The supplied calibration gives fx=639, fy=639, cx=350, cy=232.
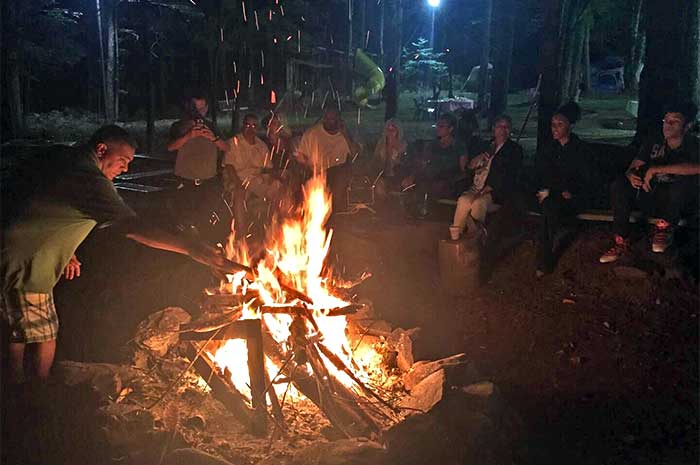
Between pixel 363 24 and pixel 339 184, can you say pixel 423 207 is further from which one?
pixel 363 24

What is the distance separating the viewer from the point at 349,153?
8875 millimetres

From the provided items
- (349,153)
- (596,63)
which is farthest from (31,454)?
(596,63)

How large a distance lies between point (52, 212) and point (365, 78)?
26424mm

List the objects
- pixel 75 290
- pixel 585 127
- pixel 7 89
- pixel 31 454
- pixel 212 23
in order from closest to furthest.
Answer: pixel 31 454 < pixel 75 290 < pixel 7 89 < pixel 585 127 < pixel 212 23

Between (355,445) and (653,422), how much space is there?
2297 millimetres

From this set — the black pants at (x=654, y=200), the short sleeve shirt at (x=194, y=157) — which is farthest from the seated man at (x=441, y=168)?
the short sleeve shirt at (x=194, y=157)

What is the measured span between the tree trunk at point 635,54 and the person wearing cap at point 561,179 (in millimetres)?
24705

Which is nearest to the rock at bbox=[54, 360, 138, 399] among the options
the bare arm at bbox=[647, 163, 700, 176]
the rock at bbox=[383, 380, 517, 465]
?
the rock at bbox=[383, 380, 517, 465]

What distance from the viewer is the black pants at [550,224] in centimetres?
659

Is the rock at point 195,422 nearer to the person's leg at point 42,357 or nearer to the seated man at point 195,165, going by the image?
the person's leg at point 42,357

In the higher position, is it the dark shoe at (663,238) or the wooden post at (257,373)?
the dark shoe at (663,238)

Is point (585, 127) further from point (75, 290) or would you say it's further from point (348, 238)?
point (75, 290)

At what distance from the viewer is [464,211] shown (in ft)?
23.1

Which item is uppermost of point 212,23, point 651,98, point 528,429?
point 212,23
